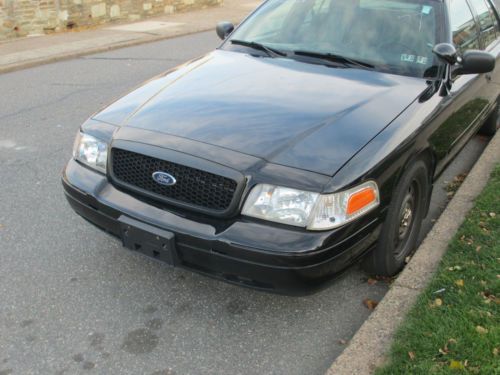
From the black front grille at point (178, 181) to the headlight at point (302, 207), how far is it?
136mm

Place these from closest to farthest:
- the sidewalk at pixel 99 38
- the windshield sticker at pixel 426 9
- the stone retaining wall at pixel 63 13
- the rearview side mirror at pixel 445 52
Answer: the rearview side mirror at pixel 445 52 < the windshield sticker at pixel 426 9 < the sidewalk at pixel 99 38 < the stone retaining wall at pixel 63 13

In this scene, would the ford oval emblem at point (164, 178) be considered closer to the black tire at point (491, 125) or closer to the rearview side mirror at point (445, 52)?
the rearview side mirror at point (445, 52)

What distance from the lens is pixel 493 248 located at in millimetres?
3439

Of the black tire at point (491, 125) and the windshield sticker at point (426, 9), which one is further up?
the windshield sticker at point (426, 9)

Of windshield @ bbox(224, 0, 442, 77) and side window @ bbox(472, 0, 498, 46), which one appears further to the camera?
side window @ bbox(472, 0, 498, 46)

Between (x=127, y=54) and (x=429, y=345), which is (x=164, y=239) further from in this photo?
(x=127, y=54)

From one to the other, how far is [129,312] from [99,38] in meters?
9.80

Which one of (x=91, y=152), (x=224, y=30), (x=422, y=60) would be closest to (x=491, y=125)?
(x=422, y=60)

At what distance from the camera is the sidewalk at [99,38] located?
9875 mm

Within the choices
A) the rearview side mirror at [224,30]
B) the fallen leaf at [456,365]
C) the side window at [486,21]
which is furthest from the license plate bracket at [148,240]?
the side window at [486,21]

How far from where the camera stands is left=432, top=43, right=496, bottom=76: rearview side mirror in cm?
363

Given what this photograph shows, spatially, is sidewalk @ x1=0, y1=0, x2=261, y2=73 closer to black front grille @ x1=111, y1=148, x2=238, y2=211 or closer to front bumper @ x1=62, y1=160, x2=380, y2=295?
black front grille @ x1=111, y1=148, x2=238, y2=211

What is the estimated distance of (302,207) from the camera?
262 cm

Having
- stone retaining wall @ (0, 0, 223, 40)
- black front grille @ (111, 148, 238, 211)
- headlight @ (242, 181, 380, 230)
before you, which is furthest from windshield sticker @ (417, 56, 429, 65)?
stone retaining wall @ (0, 0, 223, 40)
